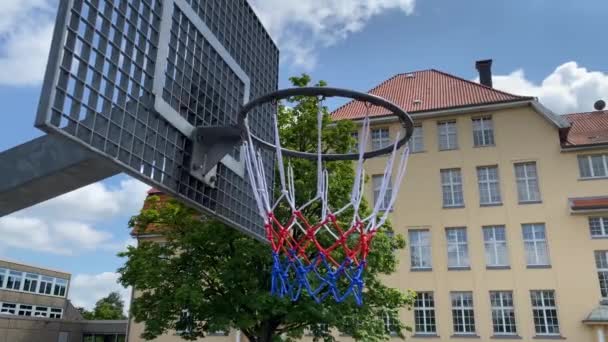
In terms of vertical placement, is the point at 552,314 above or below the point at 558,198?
below

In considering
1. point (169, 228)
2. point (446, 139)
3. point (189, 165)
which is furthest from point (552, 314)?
point (189, 165)

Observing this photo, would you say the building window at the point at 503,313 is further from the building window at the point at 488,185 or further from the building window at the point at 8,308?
the building window at the point at 8,308

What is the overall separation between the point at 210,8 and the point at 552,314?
21.8m

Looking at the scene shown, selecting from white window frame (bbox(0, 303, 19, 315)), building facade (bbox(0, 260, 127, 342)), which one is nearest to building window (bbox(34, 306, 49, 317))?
building facade (bbox(0, 260, 127, 342))

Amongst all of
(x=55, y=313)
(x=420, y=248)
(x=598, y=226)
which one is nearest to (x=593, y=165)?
(x=598, y=226)

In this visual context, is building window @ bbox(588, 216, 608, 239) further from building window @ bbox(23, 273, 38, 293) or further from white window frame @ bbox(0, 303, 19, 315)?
building window @ bbox(23, 273, 38, 293)

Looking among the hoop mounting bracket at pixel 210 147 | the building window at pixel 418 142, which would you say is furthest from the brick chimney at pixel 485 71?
the hoop mounting bracket at pixel 210 147

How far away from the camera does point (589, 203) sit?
80.2 ft

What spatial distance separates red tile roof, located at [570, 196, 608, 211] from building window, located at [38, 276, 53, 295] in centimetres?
4453

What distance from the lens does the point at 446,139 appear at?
1118 inches

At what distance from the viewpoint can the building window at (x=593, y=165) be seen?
83.5ft

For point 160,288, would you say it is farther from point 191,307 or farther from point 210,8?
point 210,8

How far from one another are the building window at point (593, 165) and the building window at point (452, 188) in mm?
5780

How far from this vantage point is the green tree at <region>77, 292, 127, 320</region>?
73.2 metres
